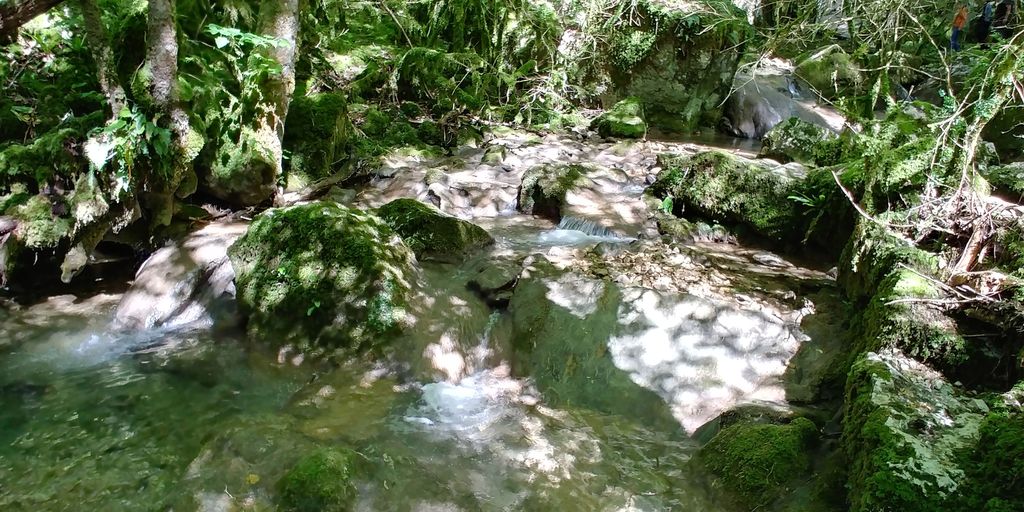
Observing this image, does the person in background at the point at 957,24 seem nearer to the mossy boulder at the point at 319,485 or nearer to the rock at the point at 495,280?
the rock at the point at 495,280

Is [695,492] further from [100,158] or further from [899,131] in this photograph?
[100,158]

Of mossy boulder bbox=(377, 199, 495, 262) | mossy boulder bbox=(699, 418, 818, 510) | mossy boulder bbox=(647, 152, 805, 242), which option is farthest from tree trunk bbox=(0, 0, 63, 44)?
mossy boulder bbox=(647, 152, 805, 242)

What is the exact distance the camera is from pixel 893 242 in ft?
14.5

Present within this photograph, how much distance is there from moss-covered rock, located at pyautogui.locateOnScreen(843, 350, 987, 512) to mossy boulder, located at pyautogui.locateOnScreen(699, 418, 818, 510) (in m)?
0.25

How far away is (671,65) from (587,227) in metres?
9.28

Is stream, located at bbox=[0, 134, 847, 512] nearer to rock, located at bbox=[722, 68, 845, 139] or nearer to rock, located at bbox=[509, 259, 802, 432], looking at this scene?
rock, located at bbox=[509, 259, 802, 432]

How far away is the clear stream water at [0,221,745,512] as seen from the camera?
316 cm

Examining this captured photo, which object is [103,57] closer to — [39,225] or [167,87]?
[167,87]

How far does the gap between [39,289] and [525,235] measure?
485 cm

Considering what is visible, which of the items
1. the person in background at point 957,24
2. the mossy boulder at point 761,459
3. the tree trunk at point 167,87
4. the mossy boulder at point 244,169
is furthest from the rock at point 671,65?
the mossy boulder at point 761,459

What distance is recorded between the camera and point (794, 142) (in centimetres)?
957

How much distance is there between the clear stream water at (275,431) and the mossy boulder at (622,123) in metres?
8.38

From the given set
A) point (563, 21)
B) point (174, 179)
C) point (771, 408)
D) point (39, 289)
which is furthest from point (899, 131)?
point (563, 21)

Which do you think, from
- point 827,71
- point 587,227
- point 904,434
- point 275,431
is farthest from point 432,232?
point 827,71
